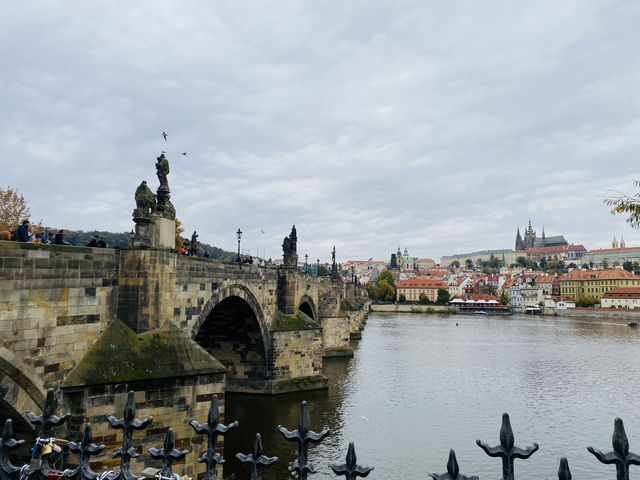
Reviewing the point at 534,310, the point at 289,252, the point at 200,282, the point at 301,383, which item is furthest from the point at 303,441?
the point at 534,310

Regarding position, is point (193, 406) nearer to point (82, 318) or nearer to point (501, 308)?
point (82, 318)

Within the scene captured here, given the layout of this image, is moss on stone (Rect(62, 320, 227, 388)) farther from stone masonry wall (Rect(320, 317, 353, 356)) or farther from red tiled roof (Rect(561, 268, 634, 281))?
red tiled roof (Rect(561, 268, 634, 281))

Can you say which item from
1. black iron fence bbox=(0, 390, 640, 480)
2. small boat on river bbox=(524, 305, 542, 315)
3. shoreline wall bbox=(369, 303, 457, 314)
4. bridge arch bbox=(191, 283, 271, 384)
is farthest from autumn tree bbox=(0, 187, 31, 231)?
small boat on river bbox=(524, 305, 542, 315)

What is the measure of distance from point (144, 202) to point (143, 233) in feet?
2.91

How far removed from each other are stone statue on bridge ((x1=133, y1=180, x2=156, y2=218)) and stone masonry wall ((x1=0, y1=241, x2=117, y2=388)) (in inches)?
50.5

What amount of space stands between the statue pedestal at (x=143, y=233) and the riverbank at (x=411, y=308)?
110 m

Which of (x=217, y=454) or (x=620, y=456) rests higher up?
(x=620, y=456)

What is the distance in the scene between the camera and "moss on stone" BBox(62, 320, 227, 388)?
11008mm

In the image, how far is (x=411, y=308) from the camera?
119938 mm

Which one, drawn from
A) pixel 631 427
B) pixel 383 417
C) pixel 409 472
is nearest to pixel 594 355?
pixel 631 427

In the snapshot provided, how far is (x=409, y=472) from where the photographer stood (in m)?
15.3

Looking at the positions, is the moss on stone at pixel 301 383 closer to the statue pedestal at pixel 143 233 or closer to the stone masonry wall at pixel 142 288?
the stone masonry wall at pixel 142 288

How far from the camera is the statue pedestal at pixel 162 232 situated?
42.7ft

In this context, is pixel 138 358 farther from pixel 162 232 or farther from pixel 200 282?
pixel 200 282
